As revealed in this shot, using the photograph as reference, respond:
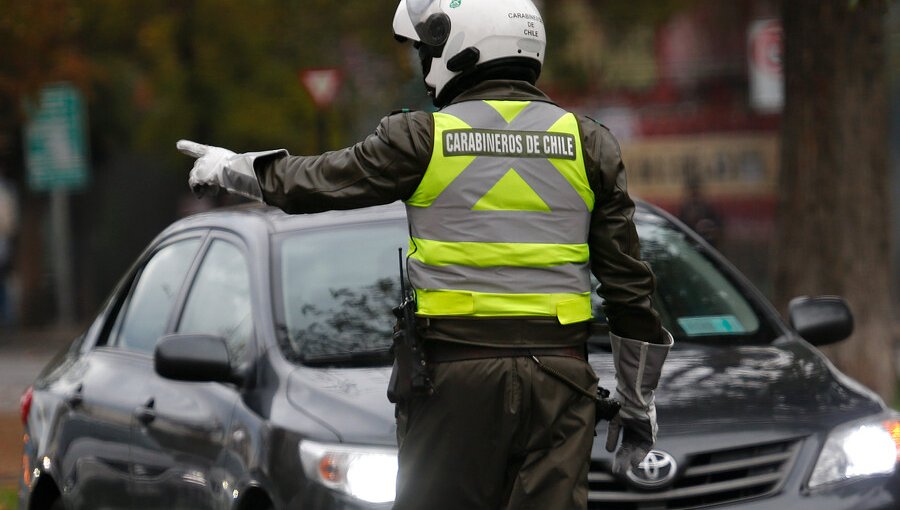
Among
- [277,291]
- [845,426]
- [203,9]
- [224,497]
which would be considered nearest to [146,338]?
[277,291]

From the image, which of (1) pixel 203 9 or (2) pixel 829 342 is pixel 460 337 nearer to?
(2) pixel 829 342

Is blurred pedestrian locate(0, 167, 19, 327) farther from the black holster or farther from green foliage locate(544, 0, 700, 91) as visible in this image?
the black holster

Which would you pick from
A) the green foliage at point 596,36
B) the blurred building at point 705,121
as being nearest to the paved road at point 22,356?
the green foliage at point 596,36

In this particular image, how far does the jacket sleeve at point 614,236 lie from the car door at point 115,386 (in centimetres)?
A: 226

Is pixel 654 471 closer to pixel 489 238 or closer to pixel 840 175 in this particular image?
pixel 489 238

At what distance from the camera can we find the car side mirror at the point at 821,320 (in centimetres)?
579

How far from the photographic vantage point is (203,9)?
71.1ft

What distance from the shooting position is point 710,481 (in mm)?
4738

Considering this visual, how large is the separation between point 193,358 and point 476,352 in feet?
4.93

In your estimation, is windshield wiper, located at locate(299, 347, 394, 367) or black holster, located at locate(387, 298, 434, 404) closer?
black holster, located at locate(387, 298, 434, 404)

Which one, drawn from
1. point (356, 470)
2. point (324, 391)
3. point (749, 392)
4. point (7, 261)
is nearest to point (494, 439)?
point (356, 470)

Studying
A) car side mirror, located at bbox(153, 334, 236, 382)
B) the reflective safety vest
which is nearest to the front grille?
the reflective safety vest

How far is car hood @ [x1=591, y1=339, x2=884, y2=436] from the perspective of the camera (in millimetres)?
4844

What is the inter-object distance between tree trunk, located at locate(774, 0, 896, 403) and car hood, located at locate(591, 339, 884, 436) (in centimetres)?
491
